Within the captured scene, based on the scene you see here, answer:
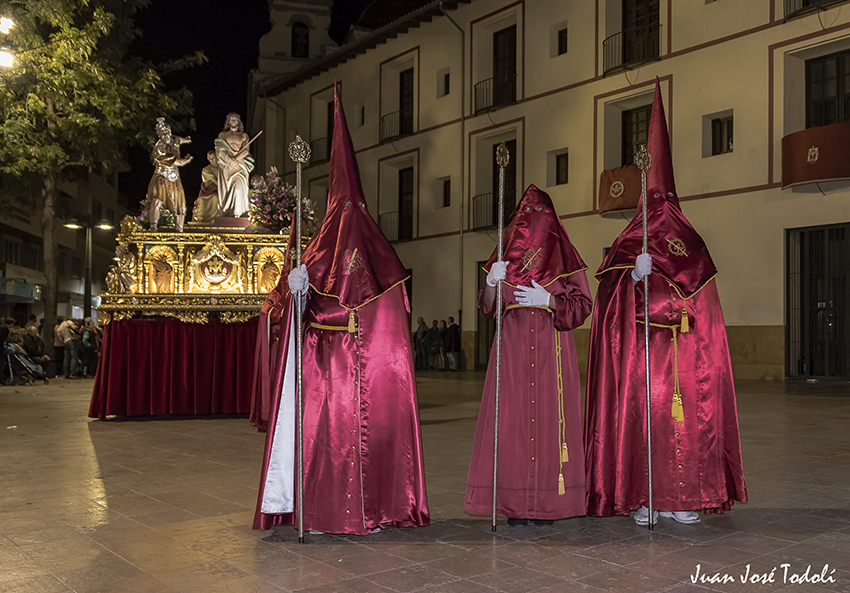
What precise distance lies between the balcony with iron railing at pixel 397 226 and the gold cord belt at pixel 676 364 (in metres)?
21.3

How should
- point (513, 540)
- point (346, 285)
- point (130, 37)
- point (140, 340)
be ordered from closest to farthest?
point (513, 540), point (346, 285), point (140, 340), point (130, 37)

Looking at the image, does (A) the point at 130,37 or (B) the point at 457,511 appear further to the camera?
(A) the point at 130,37

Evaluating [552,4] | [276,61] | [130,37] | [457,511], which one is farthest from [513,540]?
[276,61]

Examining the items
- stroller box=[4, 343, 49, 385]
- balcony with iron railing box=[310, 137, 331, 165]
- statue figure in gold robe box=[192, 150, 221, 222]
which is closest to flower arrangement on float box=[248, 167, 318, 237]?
statue figure in gold robe box=[192, 150, 221, 222]

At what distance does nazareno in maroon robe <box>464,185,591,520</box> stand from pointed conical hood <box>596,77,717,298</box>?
318 mm

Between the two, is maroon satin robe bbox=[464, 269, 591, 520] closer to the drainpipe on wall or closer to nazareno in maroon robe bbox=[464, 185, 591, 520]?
nazareno in maroon robe bbox=[464, 185, 591, 520]

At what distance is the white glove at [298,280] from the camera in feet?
14.9

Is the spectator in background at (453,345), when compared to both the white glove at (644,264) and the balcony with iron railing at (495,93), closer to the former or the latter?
the balcony with iron railing at (495,93)

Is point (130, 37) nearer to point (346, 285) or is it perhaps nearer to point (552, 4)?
point (552, 4)

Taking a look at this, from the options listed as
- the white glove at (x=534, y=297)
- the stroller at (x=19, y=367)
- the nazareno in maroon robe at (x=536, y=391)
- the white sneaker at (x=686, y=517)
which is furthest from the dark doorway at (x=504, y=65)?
the white sneaker at (x=686, y=517)

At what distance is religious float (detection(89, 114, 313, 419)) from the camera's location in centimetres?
1020

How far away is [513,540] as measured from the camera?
442 centimetres

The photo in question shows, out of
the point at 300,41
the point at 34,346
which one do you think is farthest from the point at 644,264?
the point at 300,41

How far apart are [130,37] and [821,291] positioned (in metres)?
15.8
